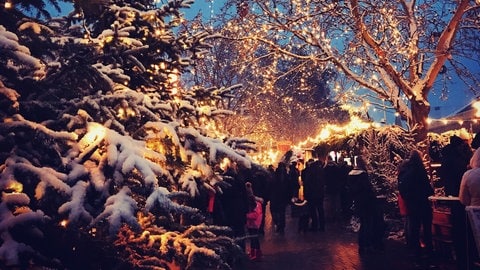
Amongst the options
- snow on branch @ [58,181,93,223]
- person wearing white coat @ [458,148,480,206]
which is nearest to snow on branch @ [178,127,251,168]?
snow on branch @ [58,181,93,223]

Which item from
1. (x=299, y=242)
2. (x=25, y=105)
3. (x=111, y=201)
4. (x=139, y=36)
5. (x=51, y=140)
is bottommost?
(x=299, y=242)

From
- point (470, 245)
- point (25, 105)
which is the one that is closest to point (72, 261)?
point (25, 105)

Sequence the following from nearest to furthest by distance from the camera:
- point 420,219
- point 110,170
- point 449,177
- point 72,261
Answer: point 110,170, point 72,261, point 449,177, point 420,219

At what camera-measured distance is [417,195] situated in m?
8.32

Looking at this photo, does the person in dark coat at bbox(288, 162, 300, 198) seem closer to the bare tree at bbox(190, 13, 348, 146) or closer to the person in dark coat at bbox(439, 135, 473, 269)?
the bare tree at bbox(190, 13, 348, 146)

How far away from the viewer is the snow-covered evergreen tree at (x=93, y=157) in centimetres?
320

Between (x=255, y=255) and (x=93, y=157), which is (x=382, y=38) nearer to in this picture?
(x=255, y=255)

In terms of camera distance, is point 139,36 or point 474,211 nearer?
point 474,211

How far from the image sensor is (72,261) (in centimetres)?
414

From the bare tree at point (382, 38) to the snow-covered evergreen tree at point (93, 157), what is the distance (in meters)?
8.24

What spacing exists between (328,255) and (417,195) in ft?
7.99

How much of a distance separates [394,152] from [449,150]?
499 cm

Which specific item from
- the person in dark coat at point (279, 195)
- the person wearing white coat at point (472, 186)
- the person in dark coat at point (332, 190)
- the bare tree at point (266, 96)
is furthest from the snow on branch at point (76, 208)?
the person in dark coat at point (332, 190)

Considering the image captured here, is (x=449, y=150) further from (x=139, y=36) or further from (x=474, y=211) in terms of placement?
(x=139, y=36)
